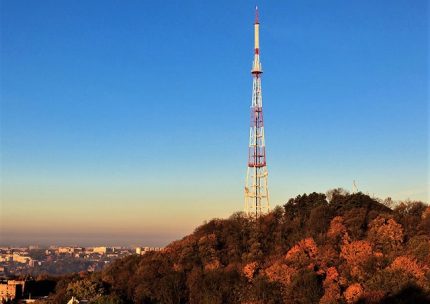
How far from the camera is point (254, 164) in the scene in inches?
2254

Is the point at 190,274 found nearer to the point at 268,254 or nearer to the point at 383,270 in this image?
the point at 268,254

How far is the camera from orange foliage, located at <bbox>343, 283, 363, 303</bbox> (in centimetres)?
4563

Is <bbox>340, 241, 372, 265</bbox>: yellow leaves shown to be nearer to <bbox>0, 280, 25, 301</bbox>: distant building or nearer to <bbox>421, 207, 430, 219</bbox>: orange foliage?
<bbox>421, 207, 430, 219</bbox>: orange foliage

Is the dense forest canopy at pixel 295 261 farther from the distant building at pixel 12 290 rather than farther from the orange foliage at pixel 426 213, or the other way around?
the distant building at pixel 12 290

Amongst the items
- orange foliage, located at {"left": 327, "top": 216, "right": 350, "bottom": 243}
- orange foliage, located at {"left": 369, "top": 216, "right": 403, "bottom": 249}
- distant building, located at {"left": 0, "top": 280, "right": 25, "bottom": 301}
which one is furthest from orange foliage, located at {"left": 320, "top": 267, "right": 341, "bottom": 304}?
distant building, located at {"left": 0, "top": 280, "right": 25, "bottom": 301}

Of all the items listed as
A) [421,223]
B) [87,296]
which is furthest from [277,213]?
[87,296]

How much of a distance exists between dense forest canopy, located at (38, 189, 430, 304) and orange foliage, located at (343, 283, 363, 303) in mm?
85

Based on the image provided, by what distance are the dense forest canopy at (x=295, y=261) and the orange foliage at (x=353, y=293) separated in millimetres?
85

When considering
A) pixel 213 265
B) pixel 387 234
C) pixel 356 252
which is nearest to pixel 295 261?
pixel 356 252

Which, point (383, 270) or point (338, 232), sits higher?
point (338, 232)

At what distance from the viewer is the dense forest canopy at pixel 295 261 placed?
1870 inches

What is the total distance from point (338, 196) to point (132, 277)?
20.9 metres

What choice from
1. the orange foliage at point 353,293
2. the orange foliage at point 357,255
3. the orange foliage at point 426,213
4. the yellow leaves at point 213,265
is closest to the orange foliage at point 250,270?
the yellow leaves at point 213,265

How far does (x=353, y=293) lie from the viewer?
46188 millimetres
